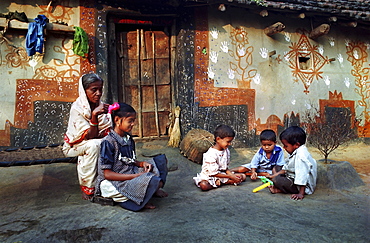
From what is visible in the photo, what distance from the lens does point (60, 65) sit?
5.05 meters

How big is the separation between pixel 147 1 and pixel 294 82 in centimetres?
394

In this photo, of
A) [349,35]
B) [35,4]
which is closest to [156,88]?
[35,4]

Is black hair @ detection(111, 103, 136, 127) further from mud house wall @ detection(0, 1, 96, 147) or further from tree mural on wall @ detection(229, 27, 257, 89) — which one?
tree mural on wall @ detection(229, 27, 257, 89)

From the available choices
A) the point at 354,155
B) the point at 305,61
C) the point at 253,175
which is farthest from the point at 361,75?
the point at 253,175

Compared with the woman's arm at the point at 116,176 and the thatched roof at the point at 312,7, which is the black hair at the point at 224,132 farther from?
the thatched roof at the point at 312,7

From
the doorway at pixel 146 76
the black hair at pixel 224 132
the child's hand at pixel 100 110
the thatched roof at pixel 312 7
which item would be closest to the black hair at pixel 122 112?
the child's hand at pixel 100 110

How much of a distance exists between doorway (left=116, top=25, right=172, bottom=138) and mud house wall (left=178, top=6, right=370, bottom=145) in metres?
0.48

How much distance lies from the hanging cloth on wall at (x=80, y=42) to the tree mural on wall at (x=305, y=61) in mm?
4567

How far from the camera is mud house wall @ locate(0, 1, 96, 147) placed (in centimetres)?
484

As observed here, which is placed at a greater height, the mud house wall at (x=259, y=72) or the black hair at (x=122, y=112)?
the mud house wall at (x=259, y=72)

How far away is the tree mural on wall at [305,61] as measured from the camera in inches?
254

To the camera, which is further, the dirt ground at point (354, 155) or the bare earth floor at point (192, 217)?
the dirt ground at point (354, 155)

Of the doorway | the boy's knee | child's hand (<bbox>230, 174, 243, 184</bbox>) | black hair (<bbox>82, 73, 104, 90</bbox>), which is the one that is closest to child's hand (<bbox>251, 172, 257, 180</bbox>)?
child's hand (<bbox>230, 174, 243, 184</bbox>)

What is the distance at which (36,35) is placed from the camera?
4707 mm
